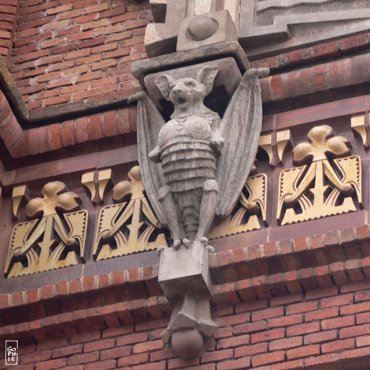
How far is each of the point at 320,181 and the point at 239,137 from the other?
596 millimetres

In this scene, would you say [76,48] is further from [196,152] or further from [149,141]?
[196,152]

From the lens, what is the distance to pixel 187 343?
10.4 m

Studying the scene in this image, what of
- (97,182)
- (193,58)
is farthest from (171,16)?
(97,182)

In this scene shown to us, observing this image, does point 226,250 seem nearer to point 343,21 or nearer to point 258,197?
point 258,197

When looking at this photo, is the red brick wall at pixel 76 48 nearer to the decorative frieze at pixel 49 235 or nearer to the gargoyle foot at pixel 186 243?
the decorative frieze at pixel 49 235

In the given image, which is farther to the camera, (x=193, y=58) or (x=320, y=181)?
(x=193, y=58)

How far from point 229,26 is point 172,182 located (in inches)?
48.1

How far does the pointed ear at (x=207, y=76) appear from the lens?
11.2 meters

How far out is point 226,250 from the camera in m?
10.7

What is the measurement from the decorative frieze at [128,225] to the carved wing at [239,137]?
1.46 feet

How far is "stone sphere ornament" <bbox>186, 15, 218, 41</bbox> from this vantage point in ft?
38.0

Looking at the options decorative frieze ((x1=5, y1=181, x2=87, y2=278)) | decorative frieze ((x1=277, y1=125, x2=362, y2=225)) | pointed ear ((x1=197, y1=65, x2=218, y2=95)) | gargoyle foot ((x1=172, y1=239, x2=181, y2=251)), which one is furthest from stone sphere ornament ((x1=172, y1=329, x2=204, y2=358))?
pointed ear ((x1=197, y1=65, x2=218, y2=95))

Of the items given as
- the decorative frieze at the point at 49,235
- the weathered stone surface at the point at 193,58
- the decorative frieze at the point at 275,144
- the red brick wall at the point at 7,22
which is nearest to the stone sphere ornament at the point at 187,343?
the decorative frieze at the point at 49,235

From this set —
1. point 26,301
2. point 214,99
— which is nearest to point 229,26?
point 214,99
